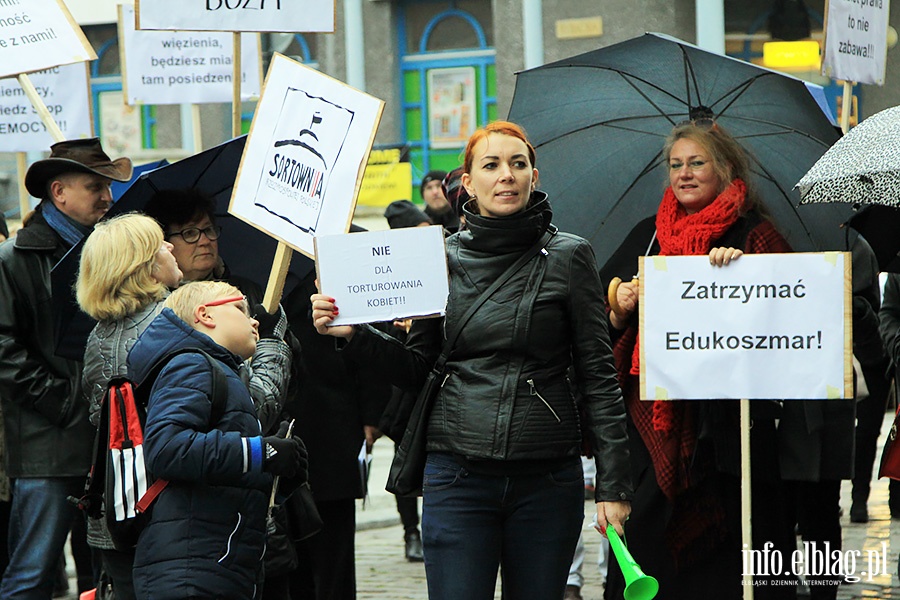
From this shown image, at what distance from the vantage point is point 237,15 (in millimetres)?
5973

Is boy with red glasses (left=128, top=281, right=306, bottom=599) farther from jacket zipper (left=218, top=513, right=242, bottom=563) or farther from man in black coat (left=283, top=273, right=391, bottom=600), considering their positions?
man in black coat (left=283, top=273, right=391, bottom=600)

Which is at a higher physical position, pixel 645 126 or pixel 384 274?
pixel 645 126

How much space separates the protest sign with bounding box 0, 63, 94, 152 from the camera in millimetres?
9531

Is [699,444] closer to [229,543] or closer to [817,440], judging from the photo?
[817,440]

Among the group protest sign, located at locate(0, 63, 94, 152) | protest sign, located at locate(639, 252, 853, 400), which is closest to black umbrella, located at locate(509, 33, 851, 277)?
protest sign, located at locate(639, 252, 853, 400)

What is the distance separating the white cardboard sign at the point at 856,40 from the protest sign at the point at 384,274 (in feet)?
12.6

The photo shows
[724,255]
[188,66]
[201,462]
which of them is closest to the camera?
[201,462]

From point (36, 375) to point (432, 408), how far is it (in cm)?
216

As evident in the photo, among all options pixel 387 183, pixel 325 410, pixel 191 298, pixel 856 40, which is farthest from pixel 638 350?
pixel 387 183

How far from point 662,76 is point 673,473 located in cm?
166

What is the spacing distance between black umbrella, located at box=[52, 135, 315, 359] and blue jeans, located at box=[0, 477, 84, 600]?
30.4 inches

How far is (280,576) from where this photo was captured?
18.6 feet

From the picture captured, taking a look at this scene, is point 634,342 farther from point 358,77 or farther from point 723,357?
point 358,77

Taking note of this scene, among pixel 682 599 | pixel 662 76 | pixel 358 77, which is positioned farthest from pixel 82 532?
pixel 358 77
